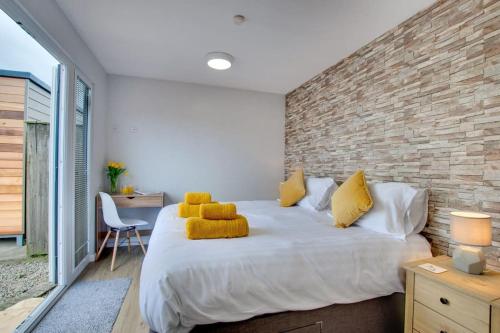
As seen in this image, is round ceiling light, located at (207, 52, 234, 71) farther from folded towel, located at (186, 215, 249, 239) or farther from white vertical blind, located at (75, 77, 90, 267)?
folded towel, located at (186, 215, 249, 239)

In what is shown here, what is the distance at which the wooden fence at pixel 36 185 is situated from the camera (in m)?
2.51

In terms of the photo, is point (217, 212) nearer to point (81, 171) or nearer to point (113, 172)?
point (81, 171)

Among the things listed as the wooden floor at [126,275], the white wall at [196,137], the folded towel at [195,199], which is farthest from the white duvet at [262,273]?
the white wall at [196,137]

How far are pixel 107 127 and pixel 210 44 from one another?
210 centimetres

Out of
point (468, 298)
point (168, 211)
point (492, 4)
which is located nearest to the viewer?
point (468, 298)

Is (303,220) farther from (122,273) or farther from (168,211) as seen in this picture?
(122,273)

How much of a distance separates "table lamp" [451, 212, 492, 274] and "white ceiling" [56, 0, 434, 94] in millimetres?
1673

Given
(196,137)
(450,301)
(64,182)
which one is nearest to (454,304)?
(450,301)

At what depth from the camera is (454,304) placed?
129cm

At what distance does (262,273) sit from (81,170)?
2508 mm

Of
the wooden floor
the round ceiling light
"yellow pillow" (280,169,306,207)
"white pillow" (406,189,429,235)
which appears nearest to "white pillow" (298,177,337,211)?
"yellow pillow" (280,169,306,207)

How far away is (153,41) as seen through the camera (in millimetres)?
2578

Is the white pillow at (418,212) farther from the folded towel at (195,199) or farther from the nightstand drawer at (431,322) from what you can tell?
the folded towel at (195,199)

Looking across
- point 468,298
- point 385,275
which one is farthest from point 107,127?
point 468,298
